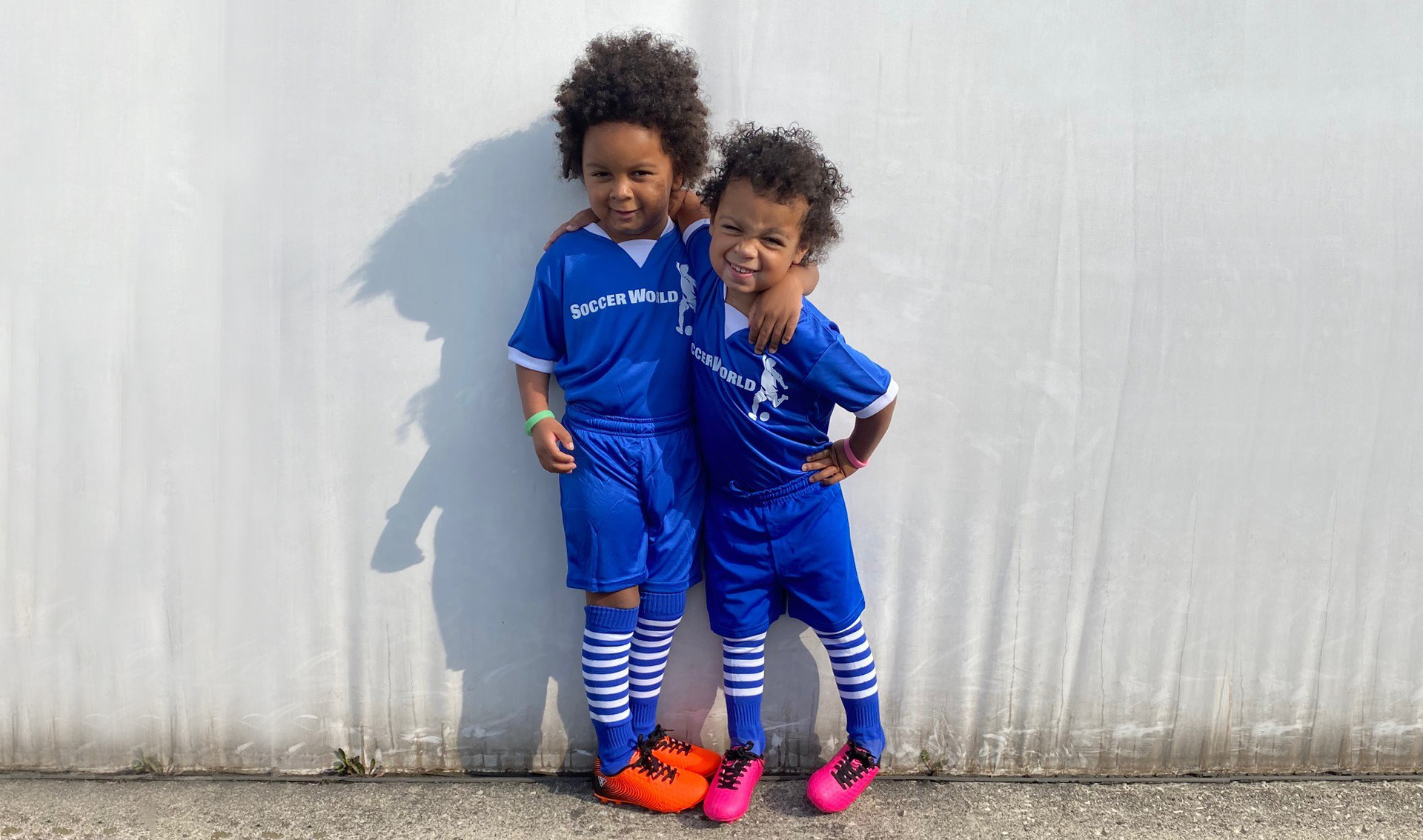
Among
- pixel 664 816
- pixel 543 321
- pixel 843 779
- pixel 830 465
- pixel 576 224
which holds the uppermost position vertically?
pixel 576 224

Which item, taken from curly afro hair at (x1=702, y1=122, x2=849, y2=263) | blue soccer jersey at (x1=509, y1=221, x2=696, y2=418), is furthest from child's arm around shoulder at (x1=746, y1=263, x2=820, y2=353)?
blue soccer jersey at (x1=509, y1=221, x2=696, y2=418)

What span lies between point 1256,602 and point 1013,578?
0.68 m

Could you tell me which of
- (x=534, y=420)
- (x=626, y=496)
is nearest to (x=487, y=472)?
(x=534, y=420)

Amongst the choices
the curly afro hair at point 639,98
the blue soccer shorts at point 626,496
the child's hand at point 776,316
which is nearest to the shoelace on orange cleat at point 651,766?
the blue soccer shorts at point 626,496

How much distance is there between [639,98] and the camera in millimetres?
2070

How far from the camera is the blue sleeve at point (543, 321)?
2.23m

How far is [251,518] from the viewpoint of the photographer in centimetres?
249

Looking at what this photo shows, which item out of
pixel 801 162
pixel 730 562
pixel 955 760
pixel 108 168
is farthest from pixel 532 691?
pixel 108 168

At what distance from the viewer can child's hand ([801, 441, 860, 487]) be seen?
2242mm

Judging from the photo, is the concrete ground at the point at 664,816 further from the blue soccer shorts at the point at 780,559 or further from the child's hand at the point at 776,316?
the child's hand at the point at 776,316

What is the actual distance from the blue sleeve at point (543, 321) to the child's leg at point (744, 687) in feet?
2.86

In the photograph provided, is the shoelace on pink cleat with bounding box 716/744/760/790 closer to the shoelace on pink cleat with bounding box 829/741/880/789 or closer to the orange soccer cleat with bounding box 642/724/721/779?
the orange soccer cleat with bounding box 642/724/721/779

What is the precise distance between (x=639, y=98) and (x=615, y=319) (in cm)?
50

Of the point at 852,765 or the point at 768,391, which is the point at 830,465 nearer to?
the point at 768,391
